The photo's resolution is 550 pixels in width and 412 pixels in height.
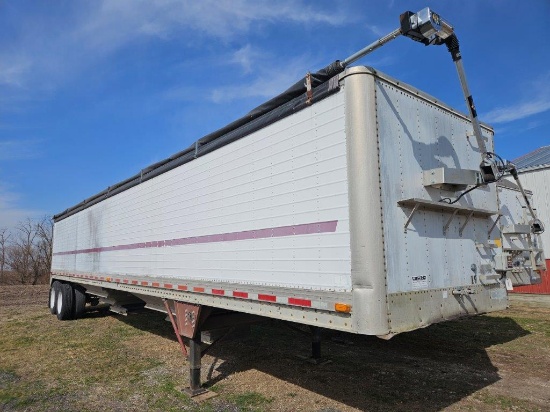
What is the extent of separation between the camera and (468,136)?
4941mm

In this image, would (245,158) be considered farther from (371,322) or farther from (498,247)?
(498,247)

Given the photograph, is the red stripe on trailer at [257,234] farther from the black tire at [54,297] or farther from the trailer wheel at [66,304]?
the black tire at [54,297]

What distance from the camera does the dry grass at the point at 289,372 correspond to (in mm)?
5027

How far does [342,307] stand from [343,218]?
0.76 metres

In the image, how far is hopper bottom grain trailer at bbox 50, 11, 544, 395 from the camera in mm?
3402

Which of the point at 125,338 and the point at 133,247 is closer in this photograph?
the point at 133,247

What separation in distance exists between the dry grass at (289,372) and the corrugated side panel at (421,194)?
1.88 meters

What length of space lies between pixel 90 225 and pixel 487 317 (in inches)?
432

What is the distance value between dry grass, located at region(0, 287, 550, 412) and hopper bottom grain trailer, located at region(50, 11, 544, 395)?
75 centimetres

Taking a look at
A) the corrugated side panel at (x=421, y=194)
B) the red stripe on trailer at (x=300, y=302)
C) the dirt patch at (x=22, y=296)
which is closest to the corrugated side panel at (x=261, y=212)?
the red stripe on trailer at (x=300, y=302)

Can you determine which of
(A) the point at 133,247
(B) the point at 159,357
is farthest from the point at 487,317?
(A) the point at 133,247

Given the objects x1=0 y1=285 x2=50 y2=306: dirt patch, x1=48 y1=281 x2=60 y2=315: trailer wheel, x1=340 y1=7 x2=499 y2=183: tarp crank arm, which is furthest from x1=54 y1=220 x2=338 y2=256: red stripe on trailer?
x1=0 y1=285 x2=50 y2=306: dirt patch

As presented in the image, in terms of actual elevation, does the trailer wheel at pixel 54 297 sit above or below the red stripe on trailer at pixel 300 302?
below

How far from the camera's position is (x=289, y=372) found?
6.13 m
